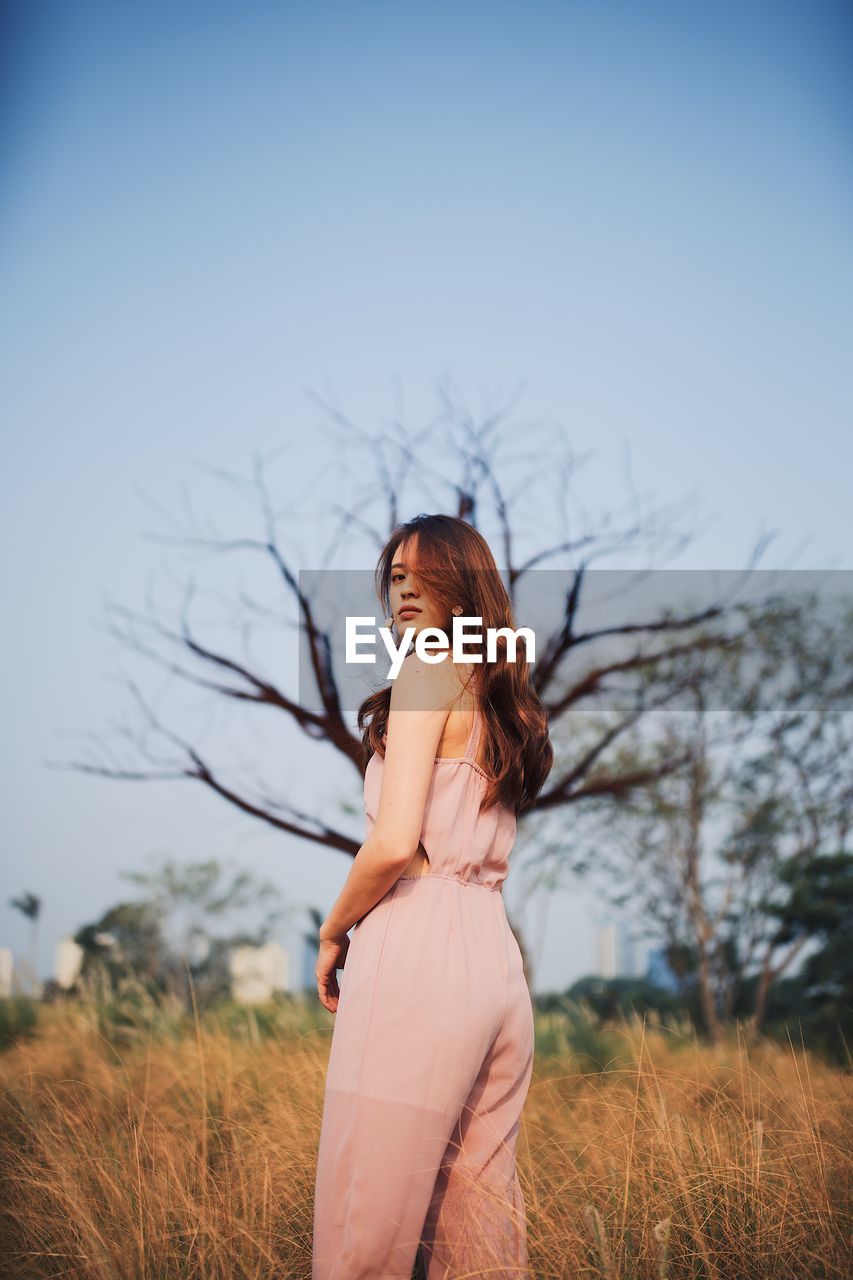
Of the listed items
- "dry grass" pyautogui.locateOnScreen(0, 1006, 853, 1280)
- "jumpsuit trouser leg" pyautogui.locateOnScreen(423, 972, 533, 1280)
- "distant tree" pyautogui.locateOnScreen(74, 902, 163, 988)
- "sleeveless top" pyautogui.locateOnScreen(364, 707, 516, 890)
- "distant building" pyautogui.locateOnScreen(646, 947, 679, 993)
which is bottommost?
"distant tree" pyautogui.locateOnScreen(74, 902, 163, 988)

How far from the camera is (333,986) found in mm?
2193

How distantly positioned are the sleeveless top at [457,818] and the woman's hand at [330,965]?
0.79 feet

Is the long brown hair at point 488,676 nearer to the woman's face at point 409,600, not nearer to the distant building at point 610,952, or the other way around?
the woman's face at point 409,600

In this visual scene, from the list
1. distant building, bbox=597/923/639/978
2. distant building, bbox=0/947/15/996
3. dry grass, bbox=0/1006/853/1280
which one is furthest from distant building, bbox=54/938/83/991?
distant building, bbox=597/923/639/978

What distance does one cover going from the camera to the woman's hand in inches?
82.7

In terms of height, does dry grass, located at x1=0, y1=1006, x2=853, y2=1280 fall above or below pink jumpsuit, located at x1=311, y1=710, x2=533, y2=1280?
below

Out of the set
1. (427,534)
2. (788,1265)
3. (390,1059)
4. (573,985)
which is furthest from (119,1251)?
(573,985)

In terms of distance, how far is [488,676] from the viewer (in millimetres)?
2084

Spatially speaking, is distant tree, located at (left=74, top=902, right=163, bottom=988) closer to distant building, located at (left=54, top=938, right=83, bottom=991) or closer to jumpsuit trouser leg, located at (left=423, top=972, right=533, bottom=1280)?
distant building, located at (left=54, top=938, right=83, bottom=991)

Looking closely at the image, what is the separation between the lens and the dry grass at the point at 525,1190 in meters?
2.46

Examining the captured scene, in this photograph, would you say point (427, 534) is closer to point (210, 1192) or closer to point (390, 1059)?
point (390, 1059)

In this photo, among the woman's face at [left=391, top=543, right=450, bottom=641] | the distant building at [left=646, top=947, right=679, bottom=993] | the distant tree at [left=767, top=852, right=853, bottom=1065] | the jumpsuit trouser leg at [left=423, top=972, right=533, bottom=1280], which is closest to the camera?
the jumpsuit trouser leg at [left=423, top=972, right=533, bottom=1280]

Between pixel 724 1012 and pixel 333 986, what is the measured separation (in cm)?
1318

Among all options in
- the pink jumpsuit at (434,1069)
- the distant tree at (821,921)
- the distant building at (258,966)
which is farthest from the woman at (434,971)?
the distant building at (258,966)
